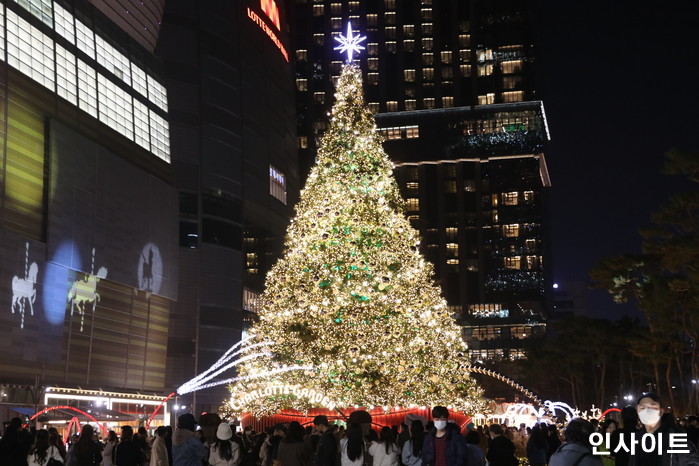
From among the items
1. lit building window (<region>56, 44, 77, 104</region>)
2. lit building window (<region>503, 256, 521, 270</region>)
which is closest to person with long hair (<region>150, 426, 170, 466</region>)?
lit building window (<region>56, 44, 77, 104</region>)

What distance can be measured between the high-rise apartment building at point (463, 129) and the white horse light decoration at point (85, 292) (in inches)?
3489

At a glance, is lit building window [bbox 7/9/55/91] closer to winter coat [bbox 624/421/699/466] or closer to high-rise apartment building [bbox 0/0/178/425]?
high-rise apartment building [bbox 0/0/178/425]

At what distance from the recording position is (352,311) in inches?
1058

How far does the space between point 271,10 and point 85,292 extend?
44.3 m

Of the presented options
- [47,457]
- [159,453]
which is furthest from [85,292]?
[159,453]

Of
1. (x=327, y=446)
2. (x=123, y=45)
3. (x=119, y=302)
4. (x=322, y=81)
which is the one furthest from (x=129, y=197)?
(x=322, y=81)

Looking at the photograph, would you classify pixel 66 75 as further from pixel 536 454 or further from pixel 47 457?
pixel 536 454

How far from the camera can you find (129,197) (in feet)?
198

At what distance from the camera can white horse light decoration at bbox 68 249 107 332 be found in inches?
2099

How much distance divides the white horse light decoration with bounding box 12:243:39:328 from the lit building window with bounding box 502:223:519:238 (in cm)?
9980

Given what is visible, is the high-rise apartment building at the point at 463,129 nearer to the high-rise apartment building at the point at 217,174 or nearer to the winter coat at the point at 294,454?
the high-rise apartment building at the point at 217,174

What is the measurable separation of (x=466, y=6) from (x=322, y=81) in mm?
25599

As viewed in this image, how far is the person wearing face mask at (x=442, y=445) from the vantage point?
35.8ft

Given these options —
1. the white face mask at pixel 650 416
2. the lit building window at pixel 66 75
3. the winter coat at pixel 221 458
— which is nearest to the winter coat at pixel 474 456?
the winter coat at pixel 221 458
